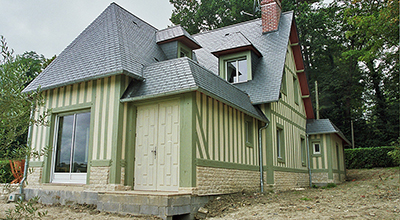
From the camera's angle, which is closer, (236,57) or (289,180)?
(236,57)

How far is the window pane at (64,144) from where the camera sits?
893cm

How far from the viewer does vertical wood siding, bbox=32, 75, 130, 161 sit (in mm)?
8062

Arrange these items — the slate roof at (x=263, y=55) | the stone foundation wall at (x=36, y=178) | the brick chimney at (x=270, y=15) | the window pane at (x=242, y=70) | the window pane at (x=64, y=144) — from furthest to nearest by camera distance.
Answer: the brick chimney at (x=270, y=15), the window pane at (x=242, y=70), the slate roof at (x=263, y=55), the stone foundation wall at (x=36, y=178), the window pane at (x=64, y=144)

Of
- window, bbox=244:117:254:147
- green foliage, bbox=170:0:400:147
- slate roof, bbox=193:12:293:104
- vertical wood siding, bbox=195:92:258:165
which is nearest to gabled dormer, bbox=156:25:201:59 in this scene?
slate roof, bbox=193:12:293:104

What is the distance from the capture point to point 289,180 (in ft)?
42.1

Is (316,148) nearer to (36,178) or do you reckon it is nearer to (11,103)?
(36,178)

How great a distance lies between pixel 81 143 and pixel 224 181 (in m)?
4.00

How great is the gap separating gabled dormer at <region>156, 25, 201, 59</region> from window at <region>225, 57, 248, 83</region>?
1927 mm

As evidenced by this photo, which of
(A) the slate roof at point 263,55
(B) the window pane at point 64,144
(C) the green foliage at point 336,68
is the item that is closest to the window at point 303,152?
(A) the slate roof at point 263,55

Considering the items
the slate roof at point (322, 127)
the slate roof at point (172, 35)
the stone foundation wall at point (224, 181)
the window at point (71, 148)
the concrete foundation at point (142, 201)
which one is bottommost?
the concrete foundation at point (142, 201)

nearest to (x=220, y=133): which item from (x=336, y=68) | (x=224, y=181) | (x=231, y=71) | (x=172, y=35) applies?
(x=224, y=181)

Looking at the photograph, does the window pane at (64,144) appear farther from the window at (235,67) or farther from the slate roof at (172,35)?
the window at (235,67)

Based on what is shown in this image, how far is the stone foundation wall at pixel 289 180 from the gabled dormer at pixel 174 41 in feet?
18.2

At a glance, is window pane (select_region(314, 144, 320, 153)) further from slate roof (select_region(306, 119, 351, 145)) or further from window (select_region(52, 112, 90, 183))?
window (select_region(52, 112, 90, 183))
